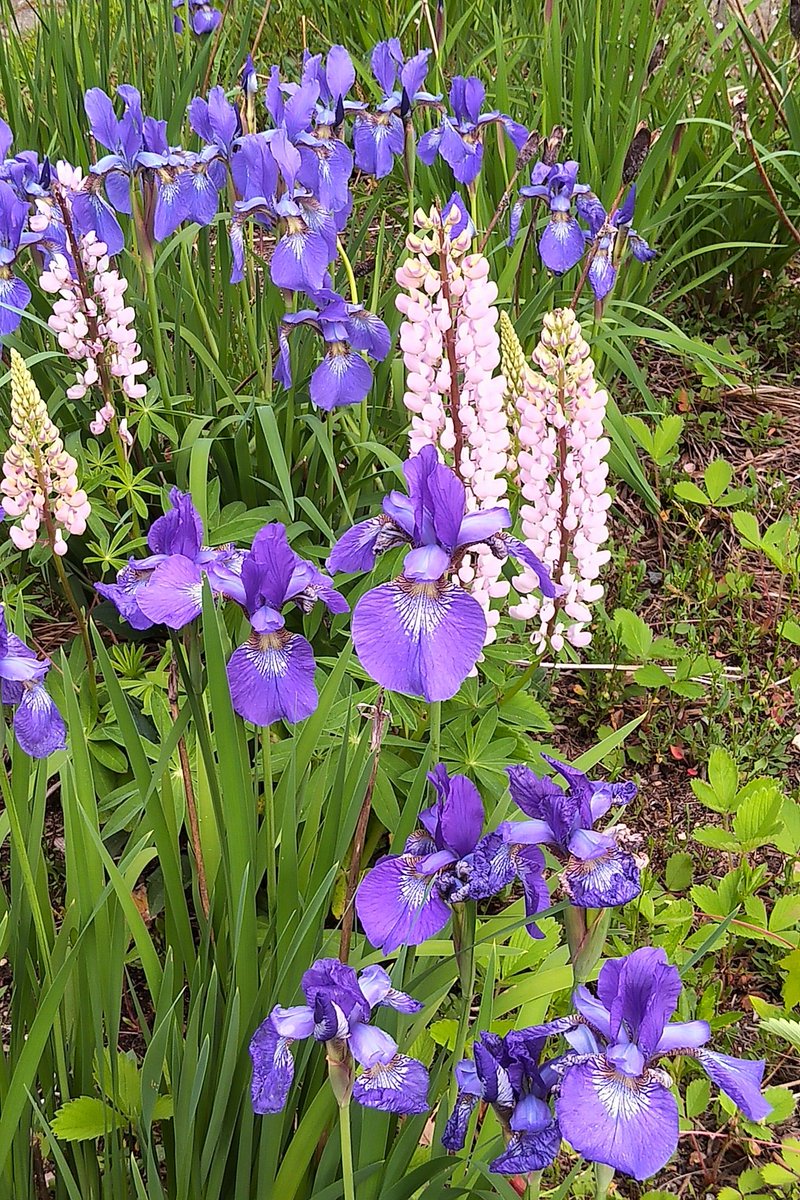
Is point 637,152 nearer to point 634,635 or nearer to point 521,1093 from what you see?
point 634,635

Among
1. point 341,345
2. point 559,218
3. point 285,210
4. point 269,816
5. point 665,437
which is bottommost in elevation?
point 665,437

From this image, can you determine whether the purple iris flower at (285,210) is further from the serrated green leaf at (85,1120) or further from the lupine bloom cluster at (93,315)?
the serrated green leaf at (85,1120)

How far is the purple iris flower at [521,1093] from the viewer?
0.89 metres

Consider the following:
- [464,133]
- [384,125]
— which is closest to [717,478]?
[464,133]

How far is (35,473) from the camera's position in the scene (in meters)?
1.66

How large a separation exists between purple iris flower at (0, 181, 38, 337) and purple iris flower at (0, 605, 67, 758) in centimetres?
104

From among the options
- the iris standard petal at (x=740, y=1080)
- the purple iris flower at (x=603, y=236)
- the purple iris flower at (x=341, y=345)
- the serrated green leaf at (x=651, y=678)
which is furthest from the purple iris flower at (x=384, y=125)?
the iris standard petal at (x=740, y=1080)

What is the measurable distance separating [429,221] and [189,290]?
1231 mm

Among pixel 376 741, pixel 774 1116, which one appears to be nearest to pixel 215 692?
pixel 376 741

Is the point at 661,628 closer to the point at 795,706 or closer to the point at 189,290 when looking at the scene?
the point at 795,706

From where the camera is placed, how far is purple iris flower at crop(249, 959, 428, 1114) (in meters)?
Result: 0.86

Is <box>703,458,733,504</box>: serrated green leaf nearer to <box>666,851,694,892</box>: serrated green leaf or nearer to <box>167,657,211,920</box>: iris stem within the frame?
<box>666,851,694,892</box>: serrated green leaf

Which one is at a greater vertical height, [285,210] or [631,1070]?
[285,210]

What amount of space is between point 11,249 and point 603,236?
1.14m
